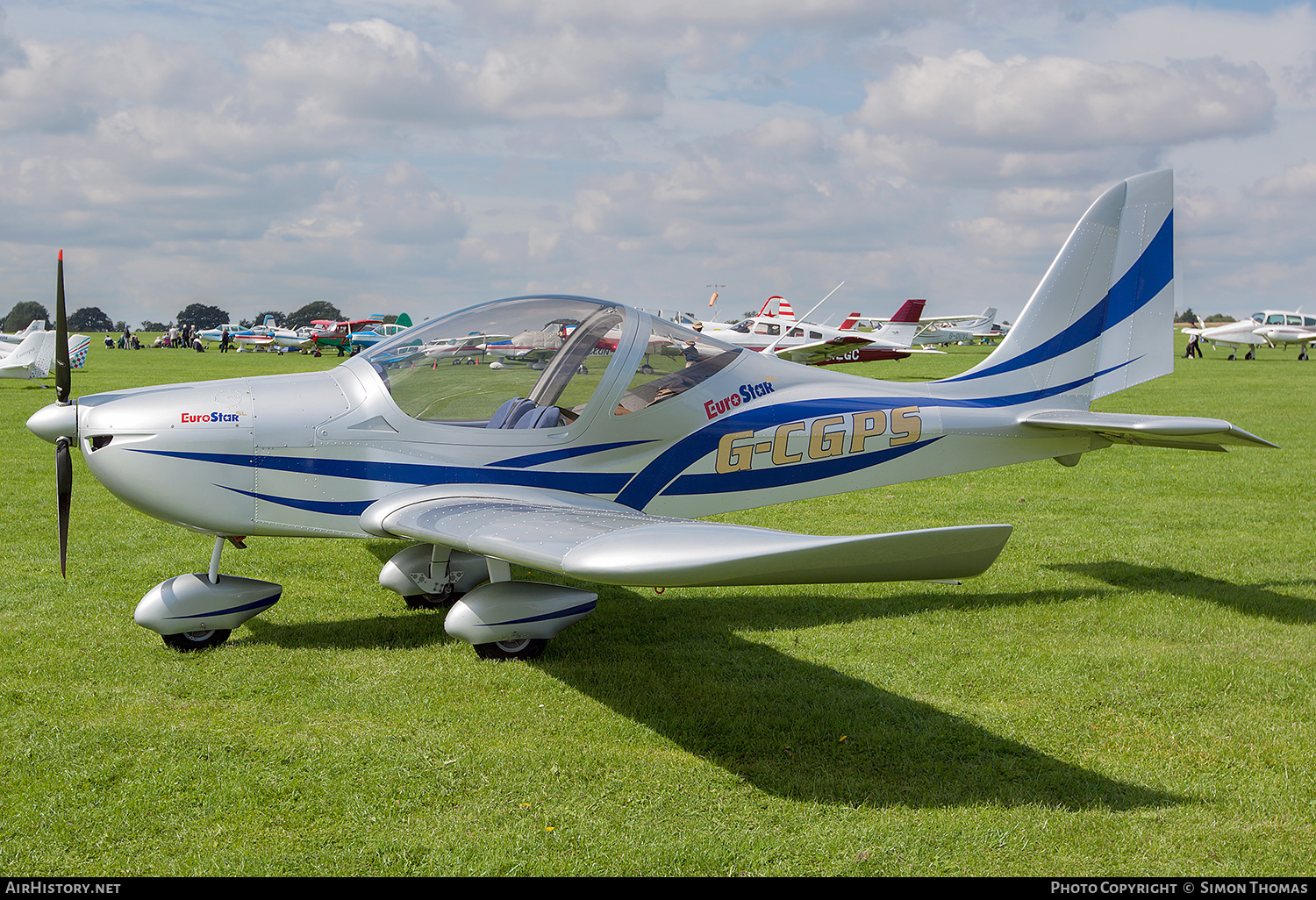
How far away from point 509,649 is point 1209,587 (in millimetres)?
5126

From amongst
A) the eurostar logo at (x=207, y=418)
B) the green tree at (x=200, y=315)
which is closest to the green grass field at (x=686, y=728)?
Answer: the eurostar logo at (x=207, y=418)

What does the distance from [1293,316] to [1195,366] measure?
26.0 meters

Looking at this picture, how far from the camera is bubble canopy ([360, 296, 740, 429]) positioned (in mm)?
5717

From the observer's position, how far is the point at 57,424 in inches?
206

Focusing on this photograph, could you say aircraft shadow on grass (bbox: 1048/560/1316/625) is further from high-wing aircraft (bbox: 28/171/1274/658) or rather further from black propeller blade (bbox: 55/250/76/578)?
black propeller blade (bbox: 55/250/76/578)

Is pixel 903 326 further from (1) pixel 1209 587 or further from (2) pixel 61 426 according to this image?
(2) pixel 61 426

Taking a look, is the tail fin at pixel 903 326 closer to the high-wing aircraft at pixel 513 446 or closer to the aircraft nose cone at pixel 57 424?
the high-wing aircraft at pixel 513 446

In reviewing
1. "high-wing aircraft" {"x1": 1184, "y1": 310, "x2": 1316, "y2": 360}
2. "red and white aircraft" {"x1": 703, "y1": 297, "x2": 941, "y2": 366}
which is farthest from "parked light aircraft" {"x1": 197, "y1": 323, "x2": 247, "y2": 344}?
"high-wing aircraft" {"x1": 1184, "y1": 310, "x2": 1316, "y2": 360}

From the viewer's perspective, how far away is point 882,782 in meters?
3.92

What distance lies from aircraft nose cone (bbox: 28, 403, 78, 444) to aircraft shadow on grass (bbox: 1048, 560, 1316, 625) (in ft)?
22.8

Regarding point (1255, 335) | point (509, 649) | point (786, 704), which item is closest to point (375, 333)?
point (1255, 335)

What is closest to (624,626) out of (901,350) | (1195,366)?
(901,350)

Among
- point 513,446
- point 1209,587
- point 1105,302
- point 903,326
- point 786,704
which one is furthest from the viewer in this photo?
point 903,326

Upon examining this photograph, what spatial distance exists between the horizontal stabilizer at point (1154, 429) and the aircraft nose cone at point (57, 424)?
623 centimetres
